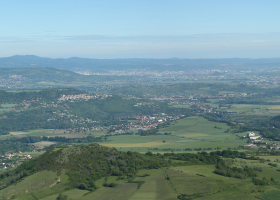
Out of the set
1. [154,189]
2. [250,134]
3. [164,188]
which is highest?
[164,188]

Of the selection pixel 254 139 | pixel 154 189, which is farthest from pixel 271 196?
pixel 254 139

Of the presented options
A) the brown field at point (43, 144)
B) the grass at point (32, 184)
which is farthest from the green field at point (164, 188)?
the brown field at point (43, 144)

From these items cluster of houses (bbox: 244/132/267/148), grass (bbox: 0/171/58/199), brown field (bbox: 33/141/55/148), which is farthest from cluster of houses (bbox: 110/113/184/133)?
grass (bbox: 0/171/58/199)

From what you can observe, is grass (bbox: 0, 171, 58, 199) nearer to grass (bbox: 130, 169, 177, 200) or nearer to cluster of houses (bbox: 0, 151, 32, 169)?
grass (bbox: 130, 169, 177, 200)

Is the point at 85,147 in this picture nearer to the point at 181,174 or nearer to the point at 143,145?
the point at 181,174

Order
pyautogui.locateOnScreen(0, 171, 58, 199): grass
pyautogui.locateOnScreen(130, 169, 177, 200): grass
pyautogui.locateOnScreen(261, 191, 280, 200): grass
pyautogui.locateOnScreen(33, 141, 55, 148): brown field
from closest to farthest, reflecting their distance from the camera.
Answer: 1. pyautogui.locateOnScreen(261, 191, 280, 200): grass
2. pyautogui.locateOnScreen(130, 169, 177, 200): grass
3. pyautogui.locateOnScreen(0, 171, 58, 199): grass
4. pyautogui.locateOnScreen(33, 141, 55, 148): brown field

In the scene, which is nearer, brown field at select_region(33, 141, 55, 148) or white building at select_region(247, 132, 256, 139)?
white building at select_region(247, 132, 256, 139)

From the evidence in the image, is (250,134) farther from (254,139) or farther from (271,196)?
(271,196)

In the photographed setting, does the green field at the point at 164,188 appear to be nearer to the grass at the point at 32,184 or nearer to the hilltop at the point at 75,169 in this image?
the grass at the point at 32,184
